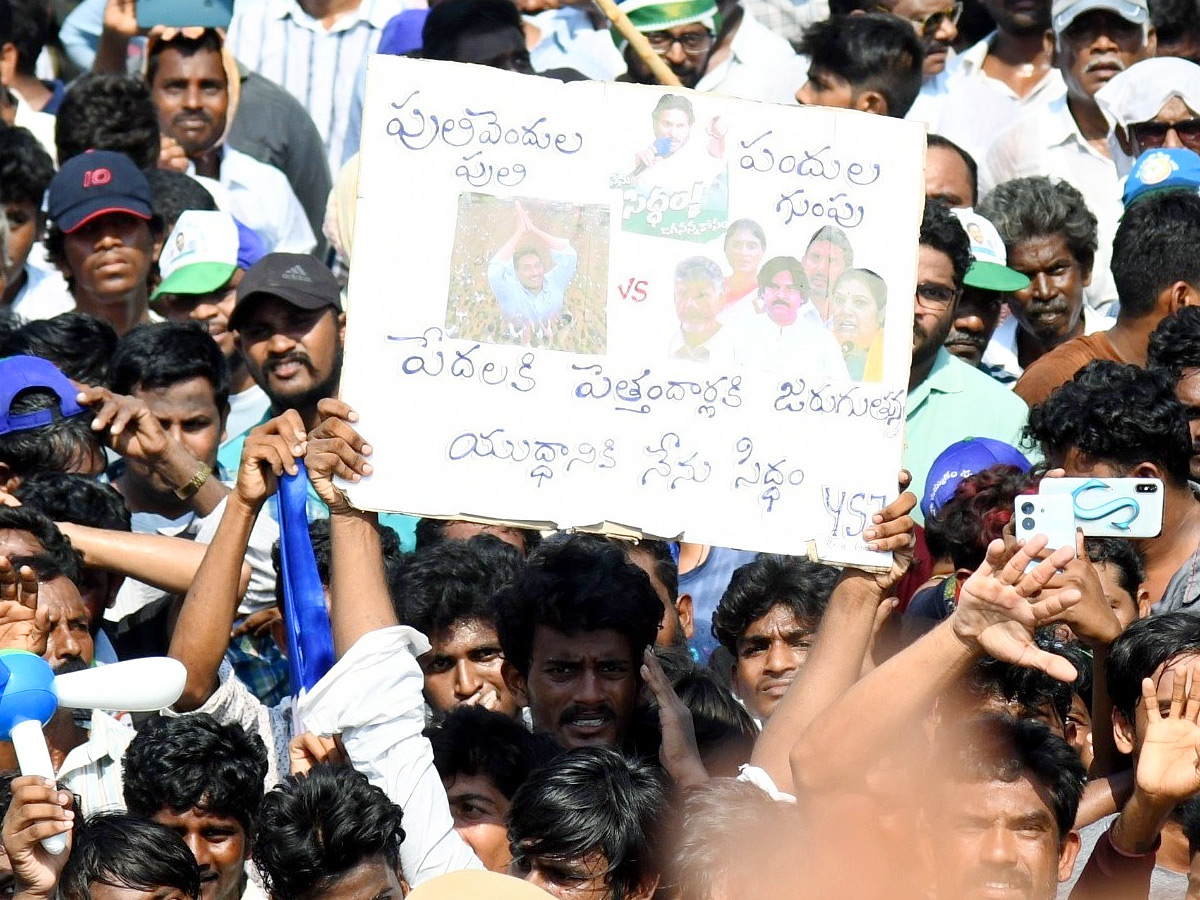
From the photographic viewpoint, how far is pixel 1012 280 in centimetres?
758

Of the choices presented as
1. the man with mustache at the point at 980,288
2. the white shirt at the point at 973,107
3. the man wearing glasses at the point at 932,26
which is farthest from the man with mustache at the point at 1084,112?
the man with mustache at the point at 980,288

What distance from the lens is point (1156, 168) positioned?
756cm

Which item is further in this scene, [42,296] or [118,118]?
[118,118]

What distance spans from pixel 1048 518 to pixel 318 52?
20.1 feet

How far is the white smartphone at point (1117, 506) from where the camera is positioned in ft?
15.9

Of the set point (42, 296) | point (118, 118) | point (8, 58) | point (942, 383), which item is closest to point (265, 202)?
point (118, 118)

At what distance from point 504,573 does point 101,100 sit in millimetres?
3612

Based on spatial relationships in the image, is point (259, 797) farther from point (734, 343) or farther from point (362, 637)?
point (734, 343)

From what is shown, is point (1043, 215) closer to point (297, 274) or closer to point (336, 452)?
point (297, 274)

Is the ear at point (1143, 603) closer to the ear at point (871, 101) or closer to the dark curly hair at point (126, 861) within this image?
the dark curly hair at point (126, 861)

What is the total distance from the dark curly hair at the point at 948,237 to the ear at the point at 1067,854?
2712 mm

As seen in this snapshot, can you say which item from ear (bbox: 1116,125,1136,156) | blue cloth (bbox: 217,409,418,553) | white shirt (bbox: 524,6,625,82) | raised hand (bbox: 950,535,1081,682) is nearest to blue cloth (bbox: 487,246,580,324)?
raised hand (bbox: 950,535,1081,682)

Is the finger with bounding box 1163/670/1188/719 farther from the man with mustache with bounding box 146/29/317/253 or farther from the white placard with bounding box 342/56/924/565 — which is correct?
the man with mustache with bounding box 146/29/317/253

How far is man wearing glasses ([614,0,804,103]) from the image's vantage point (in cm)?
906
